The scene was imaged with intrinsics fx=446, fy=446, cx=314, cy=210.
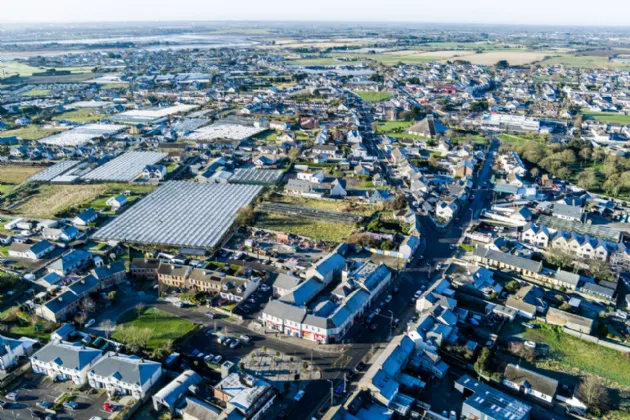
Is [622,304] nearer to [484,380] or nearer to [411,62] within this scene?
[484,380]

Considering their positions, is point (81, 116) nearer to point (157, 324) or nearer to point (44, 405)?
point (157, 324)

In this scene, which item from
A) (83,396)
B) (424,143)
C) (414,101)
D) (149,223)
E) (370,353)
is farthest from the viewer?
(414,101)

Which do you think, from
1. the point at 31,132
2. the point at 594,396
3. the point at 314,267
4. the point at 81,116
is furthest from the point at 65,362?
the point at 81,116

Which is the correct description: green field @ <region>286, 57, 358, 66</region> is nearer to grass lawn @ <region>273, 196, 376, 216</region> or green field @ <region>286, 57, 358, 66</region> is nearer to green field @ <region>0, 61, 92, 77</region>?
green field @ <region>0, 61, 92, 77</region>

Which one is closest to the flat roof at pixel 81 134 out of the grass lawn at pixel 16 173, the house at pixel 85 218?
the grass lawn at pixel 16 173

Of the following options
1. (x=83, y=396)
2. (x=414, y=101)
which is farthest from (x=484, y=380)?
(x=414, y=101)

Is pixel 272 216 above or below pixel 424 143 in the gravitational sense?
below

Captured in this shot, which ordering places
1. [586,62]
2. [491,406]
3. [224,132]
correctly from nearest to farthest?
[491,406] → [224,132] → [586,62]

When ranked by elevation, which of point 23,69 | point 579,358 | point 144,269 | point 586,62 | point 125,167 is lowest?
point 579,358
